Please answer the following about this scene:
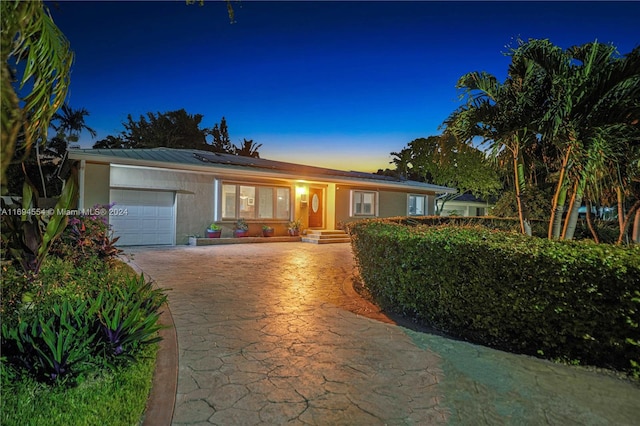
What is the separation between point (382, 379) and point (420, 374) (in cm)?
39

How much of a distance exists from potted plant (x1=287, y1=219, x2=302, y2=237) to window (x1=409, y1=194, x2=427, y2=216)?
757 centimetres

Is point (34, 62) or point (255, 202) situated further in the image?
point (255, 202)

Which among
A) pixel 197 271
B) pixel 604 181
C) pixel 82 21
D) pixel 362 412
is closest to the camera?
pixel 362 412

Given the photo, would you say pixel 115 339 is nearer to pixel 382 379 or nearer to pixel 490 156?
pixel 382 379

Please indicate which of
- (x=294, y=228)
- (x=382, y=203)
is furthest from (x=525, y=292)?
(x=382, y=203)

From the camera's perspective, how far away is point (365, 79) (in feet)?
42.3

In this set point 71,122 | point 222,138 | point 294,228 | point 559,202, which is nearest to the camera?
point 559,202

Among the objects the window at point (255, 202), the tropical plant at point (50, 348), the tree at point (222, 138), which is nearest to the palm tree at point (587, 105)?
the tropical plant at point (50, 348)

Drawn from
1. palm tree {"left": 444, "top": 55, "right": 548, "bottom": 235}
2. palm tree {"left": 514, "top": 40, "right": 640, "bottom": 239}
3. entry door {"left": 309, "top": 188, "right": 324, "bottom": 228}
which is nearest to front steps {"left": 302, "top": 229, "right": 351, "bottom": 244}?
entry door {"left": 309, "top": 188, "right": 324, "bottom": 228}

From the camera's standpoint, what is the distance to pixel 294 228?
16297 mm

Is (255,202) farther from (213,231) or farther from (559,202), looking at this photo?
(559,202)

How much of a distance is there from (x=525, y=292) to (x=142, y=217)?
39.8ft

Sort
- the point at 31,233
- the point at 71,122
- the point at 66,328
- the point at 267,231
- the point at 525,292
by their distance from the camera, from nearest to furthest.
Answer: the point at 66,328
the point at 525,292
the point at 31,233
the point at 267,231
the point at 71,122

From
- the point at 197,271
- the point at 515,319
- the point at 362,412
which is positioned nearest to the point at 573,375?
the point at 515,319
